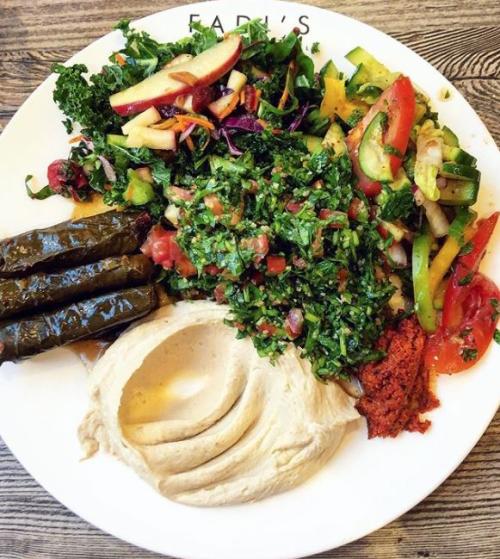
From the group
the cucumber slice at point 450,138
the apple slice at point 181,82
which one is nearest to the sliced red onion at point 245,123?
the apple slice at point 181,82

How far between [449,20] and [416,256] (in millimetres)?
1753

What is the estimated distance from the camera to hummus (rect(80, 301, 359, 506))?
3125mm

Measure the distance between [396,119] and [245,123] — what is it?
2.65 feet

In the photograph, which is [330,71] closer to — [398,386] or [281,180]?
[281,180]

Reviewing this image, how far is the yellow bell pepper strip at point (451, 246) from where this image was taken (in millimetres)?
3188

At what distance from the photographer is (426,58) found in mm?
3844

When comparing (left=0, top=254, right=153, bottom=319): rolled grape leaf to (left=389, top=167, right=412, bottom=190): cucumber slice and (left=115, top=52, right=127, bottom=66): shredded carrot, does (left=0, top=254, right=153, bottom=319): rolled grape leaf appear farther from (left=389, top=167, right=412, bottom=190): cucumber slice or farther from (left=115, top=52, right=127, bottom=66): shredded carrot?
(left=389, top=167, right=412, bottom=190): cucumber slice

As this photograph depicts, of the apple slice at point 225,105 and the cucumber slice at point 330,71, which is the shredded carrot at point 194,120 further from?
the cucumber slice at point 330,71

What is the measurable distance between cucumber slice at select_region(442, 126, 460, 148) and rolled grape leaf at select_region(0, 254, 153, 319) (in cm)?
180

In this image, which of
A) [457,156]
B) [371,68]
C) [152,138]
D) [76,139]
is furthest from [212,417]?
[371,68]

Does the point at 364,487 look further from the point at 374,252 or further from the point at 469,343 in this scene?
the point at 374,252

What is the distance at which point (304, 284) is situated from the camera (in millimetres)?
3141

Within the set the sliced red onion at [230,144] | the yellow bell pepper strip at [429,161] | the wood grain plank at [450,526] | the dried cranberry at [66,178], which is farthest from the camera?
the wood grain plank at [450,526]

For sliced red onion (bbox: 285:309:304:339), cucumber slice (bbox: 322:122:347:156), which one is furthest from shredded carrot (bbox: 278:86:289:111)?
sliced red onion (bbox: 285:309:304:339)
